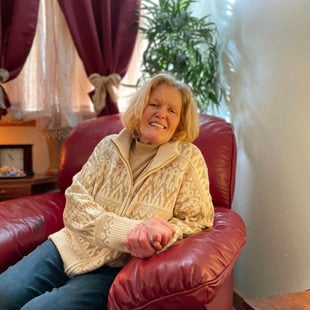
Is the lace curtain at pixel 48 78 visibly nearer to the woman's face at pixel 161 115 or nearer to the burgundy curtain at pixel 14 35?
the burgundy curtain at pixel 14 35

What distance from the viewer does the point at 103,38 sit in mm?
2246

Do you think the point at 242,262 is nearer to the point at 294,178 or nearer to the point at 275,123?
the point at 294,178

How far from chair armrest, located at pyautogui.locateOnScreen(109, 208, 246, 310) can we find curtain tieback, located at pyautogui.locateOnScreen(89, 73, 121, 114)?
1.46 metres

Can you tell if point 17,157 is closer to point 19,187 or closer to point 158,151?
point 19,187

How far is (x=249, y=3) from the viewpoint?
165 centimetres

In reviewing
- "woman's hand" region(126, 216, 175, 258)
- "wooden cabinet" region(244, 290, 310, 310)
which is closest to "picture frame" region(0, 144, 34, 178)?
"woman's hand" region(126, 216, 175, 258)

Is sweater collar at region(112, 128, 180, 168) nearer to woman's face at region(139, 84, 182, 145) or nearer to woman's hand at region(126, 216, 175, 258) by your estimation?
woman's face at region(139, 84, 182, 145)

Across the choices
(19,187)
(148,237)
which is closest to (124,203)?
(148,237)

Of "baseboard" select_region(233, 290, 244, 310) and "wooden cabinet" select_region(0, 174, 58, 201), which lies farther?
"wooden cabinet" select_region(0, 174, 58, 201)

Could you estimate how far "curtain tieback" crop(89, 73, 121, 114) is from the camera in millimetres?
2246

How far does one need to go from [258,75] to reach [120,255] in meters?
1.01

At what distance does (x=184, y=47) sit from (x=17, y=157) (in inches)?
46.2

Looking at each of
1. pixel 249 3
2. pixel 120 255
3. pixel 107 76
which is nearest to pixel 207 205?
pixel 120 255

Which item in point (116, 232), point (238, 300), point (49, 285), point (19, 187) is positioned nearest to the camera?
point (116, 232)
